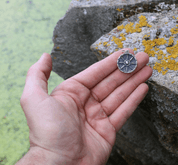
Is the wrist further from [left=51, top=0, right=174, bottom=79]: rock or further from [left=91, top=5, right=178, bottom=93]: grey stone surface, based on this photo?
[left=51, top=0, right=174, bottom=79]: rock

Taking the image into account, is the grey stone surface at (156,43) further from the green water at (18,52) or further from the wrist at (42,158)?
the green water at (18,52)

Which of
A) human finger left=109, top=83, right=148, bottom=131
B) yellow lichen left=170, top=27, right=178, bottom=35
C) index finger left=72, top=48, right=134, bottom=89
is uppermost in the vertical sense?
yellow lichen left=170, top=27, right=178, bottom=35

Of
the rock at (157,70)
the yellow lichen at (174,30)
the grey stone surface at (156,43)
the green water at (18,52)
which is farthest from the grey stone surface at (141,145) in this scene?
the green water at (18,52)

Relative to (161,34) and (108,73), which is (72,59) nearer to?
(108,73)

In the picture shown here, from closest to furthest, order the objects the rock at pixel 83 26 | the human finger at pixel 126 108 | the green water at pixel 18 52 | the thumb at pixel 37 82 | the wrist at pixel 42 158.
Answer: the wrist at pixel 42 158 → the thumb at pixel 37 82 → the human finger at pixel 126 108 → the rock at pixel 83 26 → the green water at pixel 18 52

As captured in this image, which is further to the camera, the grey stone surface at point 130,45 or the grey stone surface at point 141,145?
the grey stone surface at point 141,145

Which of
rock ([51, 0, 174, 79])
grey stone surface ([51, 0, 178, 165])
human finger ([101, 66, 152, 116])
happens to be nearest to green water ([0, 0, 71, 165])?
rock ([51, 0, 174, 79])

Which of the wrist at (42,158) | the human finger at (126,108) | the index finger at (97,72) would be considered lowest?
the human finger at (126,108)
